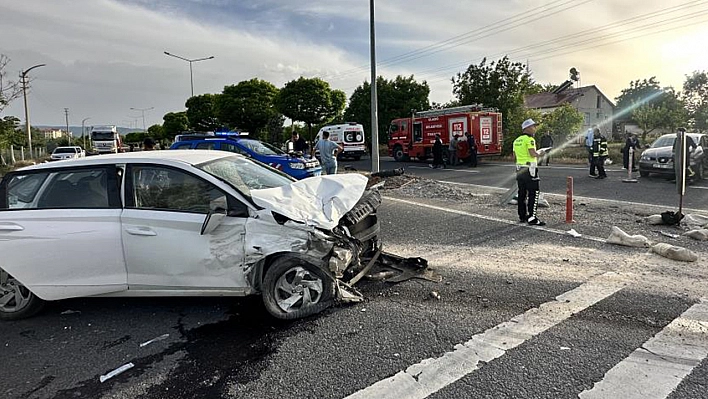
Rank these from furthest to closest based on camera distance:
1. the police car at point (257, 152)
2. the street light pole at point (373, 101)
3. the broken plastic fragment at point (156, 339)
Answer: the street light pole at point (373, 101) < the police car at point (257, 152) < the broken plastic fragment at point (156, 339)

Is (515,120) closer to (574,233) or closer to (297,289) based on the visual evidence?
(574,233)

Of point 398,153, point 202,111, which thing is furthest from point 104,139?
point 398,153

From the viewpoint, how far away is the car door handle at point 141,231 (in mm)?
3842

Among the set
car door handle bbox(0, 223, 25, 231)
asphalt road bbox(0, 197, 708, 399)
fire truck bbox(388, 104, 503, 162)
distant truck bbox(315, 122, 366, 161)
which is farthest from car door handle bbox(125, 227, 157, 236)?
distant truck bbox(315, 122, 366, 161)

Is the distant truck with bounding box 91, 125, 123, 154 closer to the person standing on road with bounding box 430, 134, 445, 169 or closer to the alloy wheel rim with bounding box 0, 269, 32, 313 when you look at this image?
the person standing on road with bounding box 430, 134, 445, 169

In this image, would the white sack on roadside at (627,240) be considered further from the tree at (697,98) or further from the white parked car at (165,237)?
the tree at (697,98)

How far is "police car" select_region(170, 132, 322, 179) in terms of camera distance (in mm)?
11656

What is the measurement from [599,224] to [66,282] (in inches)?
304

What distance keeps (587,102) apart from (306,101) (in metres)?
41.1

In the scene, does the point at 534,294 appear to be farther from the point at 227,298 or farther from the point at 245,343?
the point at 227,298

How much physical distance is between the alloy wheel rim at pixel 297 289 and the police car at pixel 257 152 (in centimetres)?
774

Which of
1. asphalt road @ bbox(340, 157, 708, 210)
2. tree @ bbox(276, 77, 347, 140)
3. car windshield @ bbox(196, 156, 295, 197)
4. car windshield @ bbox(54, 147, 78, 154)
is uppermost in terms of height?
tree @ bbox(276, 77, 347, 140)

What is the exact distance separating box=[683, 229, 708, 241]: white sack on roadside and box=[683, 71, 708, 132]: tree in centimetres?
4052

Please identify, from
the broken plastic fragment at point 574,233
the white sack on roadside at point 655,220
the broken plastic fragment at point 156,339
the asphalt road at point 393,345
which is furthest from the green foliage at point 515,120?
the broken plastic fragment at point 156,339
